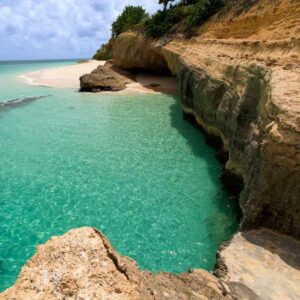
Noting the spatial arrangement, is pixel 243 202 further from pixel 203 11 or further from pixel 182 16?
pixel 182 16

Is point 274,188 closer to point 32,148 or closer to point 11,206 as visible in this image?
point 11,206

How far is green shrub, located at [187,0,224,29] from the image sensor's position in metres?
26.8

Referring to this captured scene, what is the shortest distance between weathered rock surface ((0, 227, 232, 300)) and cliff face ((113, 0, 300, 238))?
4.21 metres

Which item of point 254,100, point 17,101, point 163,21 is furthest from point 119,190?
point 163,21

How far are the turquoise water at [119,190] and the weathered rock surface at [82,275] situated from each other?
4.41 metres

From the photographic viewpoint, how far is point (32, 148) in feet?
53.8

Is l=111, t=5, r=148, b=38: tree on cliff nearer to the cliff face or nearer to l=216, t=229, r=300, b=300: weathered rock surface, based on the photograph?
the cliff face

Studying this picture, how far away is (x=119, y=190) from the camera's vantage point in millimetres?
11750

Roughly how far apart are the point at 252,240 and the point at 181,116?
15366 mm

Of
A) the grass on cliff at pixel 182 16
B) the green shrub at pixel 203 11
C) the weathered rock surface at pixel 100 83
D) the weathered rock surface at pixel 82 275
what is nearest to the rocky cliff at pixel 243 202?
the weathered rock surface at pixel 82 275

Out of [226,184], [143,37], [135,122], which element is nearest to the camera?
[226,184]

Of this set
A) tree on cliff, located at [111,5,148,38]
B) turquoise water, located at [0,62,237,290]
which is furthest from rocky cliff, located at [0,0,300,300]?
tree on cliff, located at [111,5,148,38]

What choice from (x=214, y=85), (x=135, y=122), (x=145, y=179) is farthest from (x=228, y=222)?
(x=135, y=122)

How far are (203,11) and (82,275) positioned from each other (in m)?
27.4
